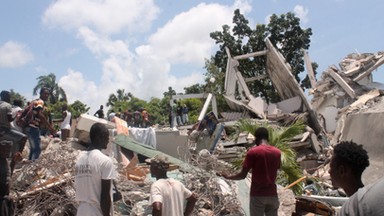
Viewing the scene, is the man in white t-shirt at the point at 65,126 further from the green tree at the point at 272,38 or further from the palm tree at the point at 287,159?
the green tree at the point at 272,38

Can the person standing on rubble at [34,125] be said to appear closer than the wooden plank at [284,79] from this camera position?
Yes

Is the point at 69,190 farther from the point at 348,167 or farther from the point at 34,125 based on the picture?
the point at 348,167

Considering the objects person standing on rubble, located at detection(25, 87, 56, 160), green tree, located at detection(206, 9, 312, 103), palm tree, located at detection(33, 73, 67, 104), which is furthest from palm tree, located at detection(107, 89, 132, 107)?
person standing on rubble, located at detection(25, 87, 56, 160)

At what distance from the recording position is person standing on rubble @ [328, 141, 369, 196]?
2.31 m

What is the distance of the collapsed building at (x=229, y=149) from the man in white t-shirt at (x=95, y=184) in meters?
2.41

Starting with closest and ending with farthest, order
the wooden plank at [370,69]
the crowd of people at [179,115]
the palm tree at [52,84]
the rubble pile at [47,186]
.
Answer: the rubble pile at [47,186] < the wooden plank at [370,69] < the crowd of people at [179,115] < the palm tree at [52,84]

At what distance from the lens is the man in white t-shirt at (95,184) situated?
360 cm

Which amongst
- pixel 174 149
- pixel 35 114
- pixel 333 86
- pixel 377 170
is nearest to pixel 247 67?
pixel 333 86

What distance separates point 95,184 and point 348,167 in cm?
204

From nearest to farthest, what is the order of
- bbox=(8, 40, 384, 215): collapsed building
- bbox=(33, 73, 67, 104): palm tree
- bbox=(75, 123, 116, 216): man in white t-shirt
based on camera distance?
bbox=(75, 123, 116, 216): man in white t-shirt → bbox=(8, 40, 384, 215): collapsed building → bbox=(33, 73, 67, 104): palm tree

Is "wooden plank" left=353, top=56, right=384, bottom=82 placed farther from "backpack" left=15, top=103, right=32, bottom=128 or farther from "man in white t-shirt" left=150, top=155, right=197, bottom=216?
"man in white t-shirt" left=150, top=155, right=197, bottom=216

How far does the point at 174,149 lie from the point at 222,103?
1663 centimetres

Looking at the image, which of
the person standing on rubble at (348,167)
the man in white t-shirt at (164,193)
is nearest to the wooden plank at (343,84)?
the man in white t-shirt at (164,193)

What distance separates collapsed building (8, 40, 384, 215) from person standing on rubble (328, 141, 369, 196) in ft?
12.9
